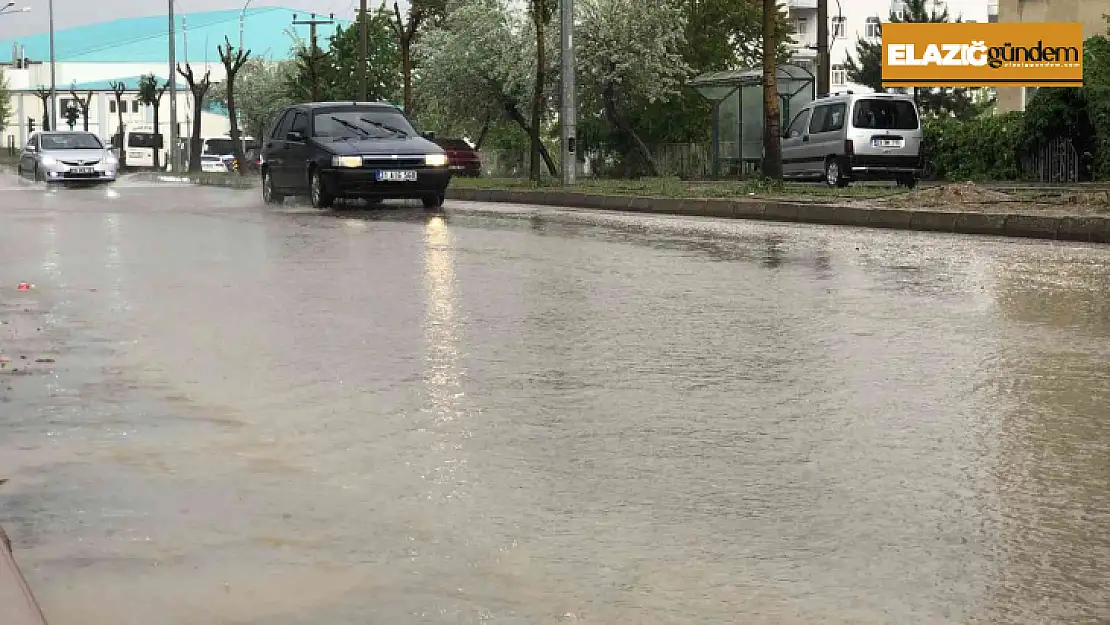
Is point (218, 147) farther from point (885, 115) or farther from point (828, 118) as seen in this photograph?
point (885, 115)

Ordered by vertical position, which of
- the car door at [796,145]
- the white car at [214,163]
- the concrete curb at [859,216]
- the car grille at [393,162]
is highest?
the white car at [214,163]

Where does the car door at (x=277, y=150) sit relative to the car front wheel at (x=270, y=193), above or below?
above

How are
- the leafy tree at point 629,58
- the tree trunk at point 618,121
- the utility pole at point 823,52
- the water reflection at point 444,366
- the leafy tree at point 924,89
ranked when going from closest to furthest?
the water reflection at point 444,366, the utility pole at point 823,52, the leafy tree at point 629,58, the tree trunk at point 618,121, the leafy tree at point 924,89

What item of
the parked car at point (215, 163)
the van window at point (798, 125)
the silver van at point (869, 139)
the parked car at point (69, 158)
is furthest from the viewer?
the parked car at point (215, 163)

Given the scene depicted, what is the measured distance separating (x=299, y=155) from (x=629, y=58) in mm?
20668

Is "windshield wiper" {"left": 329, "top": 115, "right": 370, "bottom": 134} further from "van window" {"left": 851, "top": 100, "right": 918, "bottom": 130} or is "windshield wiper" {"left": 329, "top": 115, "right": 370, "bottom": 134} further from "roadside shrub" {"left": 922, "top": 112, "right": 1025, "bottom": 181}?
"roadside shrub" {"left": 922, "top": 112, "right": 1025, "bottom": 181}

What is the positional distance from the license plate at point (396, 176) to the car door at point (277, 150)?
3.02m

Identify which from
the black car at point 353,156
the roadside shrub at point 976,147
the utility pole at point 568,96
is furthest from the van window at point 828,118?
the black car at point 353,156

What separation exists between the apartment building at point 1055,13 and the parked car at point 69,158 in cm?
2539

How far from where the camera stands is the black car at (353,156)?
25391 millimetres

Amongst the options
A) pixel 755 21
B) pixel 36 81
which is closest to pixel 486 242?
pixel 755 21

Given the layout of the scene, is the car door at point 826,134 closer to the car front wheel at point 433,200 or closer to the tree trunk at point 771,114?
the tree trunk at point 771,114

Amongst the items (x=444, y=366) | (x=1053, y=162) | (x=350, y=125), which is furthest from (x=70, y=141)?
(x=444, y=366)

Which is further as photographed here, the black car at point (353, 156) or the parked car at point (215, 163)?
the parked car at point (215, 163)
